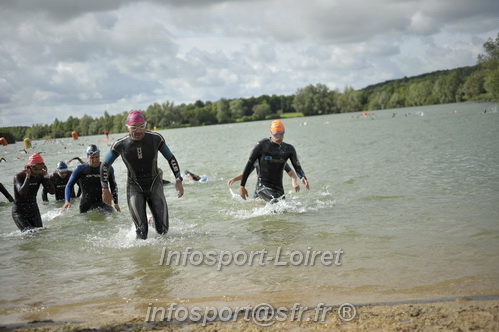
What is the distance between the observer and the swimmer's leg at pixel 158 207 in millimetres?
7762

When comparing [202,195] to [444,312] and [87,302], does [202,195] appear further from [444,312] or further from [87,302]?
[444,312]

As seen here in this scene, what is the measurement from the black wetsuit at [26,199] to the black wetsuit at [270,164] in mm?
4590

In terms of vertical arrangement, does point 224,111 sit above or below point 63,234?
above

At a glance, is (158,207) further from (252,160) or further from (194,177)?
(194,177)

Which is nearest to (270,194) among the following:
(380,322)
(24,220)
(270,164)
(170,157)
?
(270,164)

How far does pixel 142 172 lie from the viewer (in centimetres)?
762

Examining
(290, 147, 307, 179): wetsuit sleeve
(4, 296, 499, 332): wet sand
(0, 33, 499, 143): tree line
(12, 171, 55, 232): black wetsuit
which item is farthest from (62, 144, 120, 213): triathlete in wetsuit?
(0, 33, 499, 143): tree line

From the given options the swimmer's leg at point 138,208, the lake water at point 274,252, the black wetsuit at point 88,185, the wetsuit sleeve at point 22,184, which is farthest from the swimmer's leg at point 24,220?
the swimmer's leg at point 138,208

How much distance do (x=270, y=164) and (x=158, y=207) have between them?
121 inches

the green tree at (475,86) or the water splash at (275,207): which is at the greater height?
the green tree at (475,86)

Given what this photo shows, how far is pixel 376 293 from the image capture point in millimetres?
4898

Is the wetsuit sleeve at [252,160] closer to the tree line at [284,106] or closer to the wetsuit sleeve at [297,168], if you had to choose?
the wetsuit sleeve at [297,168]

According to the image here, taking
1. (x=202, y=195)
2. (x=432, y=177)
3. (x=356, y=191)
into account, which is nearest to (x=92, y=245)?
(x=202, y=195)

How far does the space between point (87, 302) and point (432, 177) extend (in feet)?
38.3
